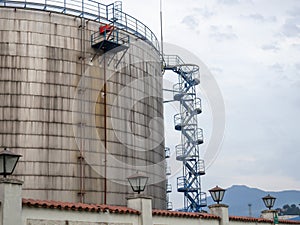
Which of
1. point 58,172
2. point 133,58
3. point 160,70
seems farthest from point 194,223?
point 160,70

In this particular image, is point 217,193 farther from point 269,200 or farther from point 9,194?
point 9,194

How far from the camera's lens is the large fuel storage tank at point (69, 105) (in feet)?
76.4

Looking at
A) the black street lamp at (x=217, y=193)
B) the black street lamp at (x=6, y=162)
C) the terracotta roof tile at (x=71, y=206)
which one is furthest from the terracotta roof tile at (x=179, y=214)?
the black street lamp at (x=6, y=162)

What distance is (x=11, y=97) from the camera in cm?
2341

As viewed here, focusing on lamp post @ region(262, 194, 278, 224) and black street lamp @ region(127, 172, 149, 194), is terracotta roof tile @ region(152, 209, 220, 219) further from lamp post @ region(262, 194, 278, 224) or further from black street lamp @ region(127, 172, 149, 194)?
lamp post @ region(262, 194, 278, 224)

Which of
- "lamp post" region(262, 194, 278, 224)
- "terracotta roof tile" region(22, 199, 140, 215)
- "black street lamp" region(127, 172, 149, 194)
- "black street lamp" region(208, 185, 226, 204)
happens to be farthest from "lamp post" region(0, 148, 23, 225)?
"lamp post" region(262, 194, 278, 224)

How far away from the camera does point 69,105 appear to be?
24359mm

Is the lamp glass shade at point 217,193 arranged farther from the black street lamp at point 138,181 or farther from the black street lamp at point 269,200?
the black street lamp at point 269,200

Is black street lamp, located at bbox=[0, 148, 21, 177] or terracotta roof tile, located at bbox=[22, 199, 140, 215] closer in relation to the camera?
black street lamp, located at bbox=[0, 148, 21, 177]

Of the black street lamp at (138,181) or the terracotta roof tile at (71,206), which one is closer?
the terracotta roof tile at (71,206)

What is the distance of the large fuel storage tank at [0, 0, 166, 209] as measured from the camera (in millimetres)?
23281

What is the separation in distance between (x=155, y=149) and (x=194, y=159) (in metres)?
15.9

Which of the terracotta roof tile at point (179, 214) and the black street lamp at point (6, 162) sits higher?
the black street lamp at point (6, 162)

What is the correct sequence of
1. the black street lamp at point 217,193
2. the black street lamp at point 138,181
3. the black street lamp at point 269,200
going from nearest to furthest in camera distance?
the black street lamp at point 138,181, the black street lamp at point 217,193, the black street lamp at point 269,200
